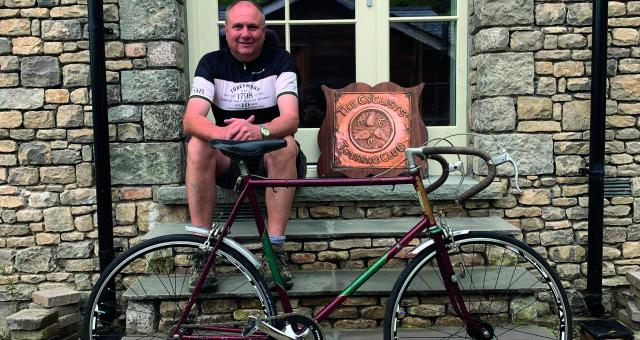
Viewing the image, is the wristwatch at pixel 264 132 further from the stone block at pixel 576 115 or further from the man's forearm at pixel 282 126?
the stone block at pixel 576 115

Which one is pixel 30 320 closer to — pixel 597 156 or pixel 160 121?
pixel 160 121

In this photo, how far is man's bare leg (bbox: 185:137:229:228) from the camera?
9.91 ft

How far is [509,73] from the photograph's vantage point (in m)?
3.70

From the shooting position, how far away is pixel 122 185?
372 centimetres

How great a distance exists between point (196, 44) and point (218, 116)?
2.63 ft

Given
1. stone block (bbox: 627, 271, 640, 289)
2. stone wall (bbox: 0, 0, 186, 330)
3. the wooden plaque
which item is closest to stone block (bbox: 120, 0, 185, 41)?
stone wall (bbox: 0, 0, 186, 330)

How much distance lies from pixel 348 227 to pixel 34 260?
1989 mm

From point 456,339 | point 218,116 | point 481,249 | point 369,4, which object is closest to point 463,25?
point 369,4

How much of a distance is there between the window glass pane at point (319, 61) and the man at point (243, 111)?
28.5 inches

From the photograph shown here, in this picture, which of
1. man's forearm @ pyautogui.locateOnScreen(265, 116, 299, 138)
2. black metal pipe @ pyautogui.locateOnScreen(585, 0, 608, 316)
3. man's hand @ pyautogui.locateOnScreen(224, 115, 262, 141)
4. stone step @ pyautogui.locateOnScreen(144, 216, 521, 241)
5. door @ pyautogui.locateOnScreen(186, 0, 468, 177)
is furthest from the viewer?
door @ pyautogui.locateOnScreen(186, 0, 468, 177)

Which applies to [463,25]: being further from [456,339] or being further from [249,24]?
[456,339]

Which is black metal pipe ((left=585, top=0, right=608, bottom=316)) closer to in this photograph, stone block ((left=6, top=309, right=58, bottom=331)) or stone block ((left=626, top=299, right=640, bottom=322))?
stone block ((left=626, top=299, right=640, bottom=322))

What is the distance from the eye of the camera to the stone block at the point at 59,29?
3.65 m

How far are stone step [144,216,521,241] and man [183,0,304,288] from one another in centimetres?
35
